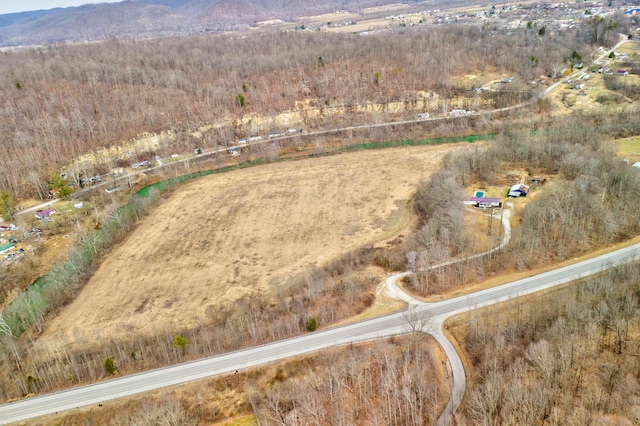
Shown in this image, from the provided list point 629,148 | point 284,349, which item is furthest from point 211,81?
point 284,349

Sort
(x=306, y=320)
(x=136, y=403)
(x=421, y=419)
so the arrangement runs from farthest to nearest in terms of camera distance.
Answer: (x=306, y=320) → (x=136, y=403) → (x=421, y=419)

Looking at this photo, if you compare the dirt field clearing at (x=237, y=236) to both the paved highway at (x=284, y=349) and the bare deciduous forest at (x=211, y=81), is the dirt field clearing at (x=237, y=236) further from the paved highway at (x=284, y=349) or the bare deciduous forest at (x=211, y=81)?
the bare deciduous forest at (x=211, y=81)

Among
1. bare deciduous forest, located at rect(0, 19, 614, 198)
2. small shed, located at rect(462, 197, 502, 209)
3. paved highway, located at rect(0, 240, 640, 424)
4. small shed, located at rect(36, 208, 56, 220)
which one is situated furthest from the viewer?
bare deciduous forest, located at rect(0, 19, 614, 198)

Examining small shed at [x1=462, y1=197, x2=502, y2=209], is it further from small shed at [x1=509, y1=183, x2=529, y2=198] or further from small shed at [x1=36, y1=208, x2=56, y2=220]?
small shed at [x1=36, y1=208, x2=56, y2=220]

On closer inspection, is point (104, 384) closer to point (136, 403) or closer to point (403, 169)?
point (136, 403)

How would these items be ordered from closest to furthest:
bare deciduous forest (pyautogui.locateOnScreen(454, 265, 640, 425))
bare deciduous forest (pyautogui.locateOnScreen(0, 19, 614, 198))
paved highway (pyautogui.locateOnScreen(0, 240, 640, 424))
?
1. bare deciduous forest (pyautogui.locateOnScreen(454, 265, 640, 425))
2. paved highway (pyautogui.locateOnScreen(0, 240, 640, 424))
3. bare deciduous forest (pyautogui.locateOnScreen(0, 19, 614, 198))

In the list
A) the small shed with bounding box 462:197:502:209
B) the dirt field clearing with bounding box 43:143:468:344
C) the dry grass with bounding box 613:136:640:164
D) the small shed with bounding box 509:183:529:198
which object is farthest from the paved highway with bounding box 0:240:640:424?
the dry grass with bounding box 613:136:640:164

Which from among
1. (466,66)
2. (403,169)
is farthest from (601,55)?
(403,169)
